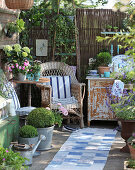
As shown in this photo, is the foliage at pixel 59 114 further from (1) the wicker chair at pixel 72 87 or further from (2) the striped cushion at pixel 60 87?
(2) the striped cushion at pixel 60 87

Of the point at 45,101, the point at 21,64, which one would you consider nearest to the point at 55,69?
the point at 45,101

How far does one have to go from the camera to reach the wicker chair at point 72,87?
5.94 m

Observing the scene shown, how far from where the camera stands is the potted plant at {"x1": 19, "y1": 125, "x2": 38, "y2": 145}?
14.7 ft

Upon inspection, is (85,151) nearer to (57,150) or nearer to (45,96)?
(57,150)

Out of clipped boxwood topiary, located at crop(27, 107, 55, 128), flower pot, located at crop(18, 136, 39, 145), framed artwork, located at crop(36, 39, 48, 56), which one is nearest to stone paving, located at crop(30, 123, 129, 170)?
flower pot, located at crop(18, 136, 39, 145)

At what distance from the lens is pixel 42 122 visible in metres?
4.80

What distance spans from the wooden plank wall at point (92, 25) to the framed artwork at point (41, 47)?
689mm

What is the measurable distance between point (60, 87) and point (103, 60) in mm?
940

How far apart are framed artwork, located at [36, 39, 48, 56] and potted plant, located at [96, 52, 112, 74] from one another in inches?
42.4

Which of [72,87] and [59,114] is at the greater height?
[72,87]

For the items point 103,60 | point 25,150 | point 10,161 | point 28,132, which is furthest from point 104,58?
point 10,161

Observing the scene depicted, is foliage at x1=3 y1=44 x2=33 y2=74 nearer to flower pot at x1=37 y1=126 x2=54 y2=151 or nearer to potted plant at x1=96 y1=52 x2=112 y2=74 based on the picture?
flower pot at x1=37 y1=126 x2=54 y2=151

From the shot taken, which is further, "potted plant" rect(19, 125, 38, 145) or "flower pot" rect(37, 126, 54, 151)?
"flower pot" rect(37, 126, 54, 151)

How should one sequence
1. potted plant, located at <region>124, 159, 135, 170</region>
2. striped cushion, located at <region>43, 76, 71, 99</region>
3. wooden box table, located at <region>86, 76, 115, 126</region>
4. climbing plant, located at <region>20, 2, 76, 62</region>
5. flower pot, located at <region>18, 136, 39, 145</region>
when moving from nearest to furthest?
1. potted plant, located at <region>124, 159, 135, 170</region>
2. flower pot, located at <region>18, 136, 39, 145</region>
3. wooden box table, located at <region>86, 76, 115, 126</region>
4. striped cushion, located at <region>43, 76, 71, 99</region>
5. climbing plant, located at <region>20, 2, 76, 62</region>
